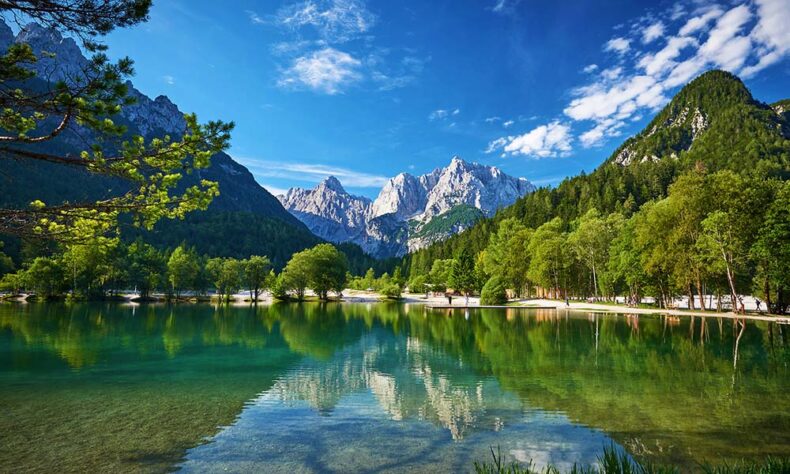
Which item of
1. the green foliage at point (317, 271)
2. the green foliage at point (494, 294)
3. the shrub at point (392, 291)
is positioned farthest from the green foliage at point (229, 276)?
the green foliage at point (494, 294)

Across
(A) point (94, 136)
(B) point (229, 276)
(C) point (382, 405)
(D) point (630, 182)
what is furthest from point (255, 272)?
(D) point (630, 182)

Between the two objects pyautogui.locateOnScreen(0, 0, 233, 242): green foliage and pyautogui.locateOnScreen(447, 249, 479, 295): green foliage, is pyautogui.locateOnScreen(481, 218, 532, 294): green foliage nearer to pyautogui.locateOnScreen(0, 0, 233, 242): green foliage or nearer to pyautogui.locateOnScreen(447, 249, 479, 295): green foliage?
pyautogui.locateOnScreen(447, 249, 479, 295): green foliage

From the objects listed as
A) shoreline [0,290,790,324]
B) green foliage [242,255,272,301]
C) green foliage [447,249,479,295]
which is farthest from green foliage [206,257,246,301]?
green foliage [447,249,479,295]

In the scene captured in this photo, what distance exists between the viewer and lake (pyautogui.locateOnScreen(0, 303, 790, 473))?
11.0m

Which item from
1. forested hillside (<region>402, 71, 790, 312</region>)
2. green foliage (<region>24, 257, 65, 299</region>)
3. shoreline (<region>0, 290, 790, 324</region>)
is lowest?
shoreline (<region>0, 290, 790, 324</region>)

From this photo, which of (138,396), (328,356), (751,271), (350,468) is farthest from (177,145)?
(751,271)

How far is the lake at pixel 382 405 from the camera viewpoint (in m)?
11.0

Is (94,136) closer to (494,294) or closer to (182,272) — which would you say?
(494,294)

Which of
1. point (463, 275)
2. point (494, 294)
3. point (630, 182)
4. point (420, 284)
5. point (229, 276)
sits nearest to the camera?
point (494, 294)

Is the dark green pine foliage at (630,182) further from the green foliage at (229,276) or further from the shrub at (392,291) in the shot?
the green foliage at (229,276)

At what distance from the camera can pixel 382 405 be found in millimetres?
15891

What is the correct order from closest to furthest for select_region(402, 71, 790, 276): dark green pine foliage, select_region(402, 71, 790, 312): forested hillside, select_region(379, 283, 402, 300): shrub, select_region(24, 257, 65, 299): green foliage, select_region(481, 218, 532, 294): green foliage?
1. select_region(402, 71, 790, 312): forested hillside
2. select_region(24, 257, 65, 299): green foliage
3. select_region(481, 218, 532, 294): green foliage
4. select_region(379, 283, 402, 300): shrub
5. select_region(402, 71, 790, 276): dark green pine foliage

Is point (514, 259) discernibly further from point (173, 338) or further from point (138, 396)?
point (138, 396)

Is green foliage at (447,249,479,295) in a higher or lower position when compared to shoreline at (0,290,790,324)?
higher
